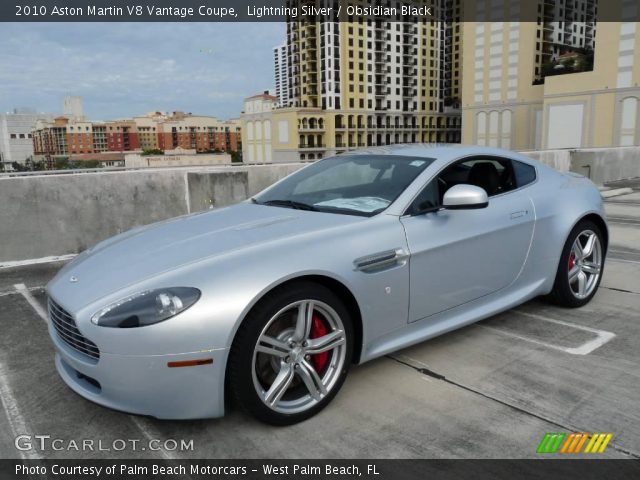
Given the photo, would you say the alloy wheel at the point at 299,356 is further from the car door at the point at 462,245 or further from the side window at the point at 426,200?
the side window at the point at 426,200

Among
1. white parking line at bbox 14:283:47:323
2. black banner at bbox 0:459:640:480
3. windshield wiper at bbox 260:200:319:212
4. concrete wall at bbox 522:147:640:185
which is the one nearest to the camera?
black banner at bbox 0:459:640:480

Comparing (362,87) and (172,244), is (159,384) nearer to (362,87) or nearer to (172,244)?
(172,244)

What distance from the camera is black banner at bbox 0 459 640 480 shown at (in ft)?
7.71

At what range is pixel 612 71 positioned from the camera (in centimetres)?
5762

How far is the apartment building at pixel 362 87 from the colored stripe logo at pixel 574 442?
297 feet

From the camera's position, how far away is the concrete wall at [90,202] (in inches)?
257

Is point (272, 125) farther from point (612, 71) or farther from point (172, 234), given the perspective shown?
point (172, 234)

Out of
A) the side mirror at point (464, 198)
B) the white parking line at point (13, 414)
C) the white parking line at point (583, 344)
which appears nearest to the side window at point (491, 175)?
the side mirror at point (464, 198)

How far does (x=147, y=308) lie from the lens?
243cm

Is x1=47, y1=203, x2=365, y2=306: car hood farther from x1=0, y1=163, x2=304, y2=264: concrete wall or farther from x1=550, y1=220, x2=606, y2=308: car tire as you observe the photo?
x1=0, y1=163, x2=304, y2=264: concrete wall

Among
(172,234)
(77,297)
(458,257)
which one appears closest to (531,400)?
(458,257)

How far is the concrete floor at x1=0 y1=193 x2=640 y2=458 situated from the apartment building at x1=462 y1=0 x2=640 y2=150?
197 feet

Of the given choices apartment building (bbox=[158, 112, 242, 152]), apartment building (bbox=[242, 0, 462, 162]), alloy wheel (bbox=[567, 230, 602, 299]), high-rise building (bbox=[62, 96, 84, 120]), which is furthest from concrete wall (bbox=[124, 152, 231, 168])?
high-rise building (bbox=[62, 96, 84, 120])

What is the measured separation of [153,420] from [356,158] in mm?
2351
